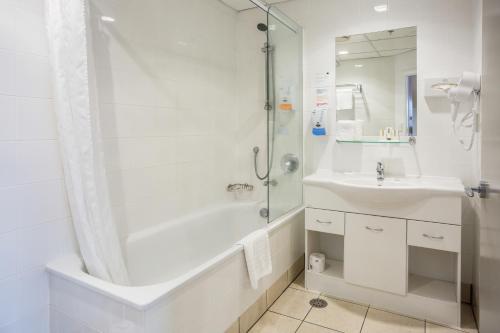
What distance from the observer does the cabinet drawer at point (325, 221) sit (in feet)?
8.02

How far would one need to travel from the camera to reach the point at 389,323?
219 cm

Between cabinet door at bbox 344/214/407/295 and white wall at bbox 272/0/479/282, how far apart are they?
1.78ft

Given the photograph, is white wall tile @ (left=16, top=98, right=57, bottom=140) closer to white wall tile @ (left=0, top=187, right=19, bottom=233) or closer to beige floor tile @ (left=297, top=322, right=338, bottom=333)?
white wall tile @ (left=0, top=187, right=19, bottom=233)

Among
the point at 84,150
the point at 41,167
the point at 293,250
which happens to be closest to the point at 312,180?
the point at 293,250

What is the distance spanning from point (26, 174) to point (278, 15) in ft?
6.49

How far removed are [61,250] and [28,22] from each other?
1077 millimetres

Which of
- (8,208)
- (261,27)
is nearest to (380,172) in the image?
(261,27)

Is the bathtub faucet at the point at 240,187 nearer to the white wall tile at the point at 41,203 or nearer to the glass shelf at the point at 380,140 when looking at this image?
the glass shelf at the point at 380,140

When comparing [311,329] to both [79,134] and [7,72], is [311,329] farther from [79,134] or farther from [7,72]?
[7,72]

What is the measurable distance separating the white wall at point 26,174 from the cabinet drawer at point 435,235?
2.06 metres

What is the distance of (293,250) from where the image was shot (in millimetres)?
2760

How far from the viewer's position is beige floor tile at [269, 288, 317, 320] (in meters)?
2.31

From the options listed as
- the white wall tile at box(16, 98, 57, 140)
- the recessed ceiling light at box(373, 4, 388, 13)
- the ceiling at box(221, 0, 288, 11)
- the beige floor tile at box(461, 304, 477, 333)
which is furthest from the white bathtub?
the ceiling at box(221, 0, 288, 11)

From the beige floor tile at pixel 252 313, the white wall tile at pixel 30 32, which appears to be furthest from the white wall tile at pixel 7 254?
the beige floor tile at pixel 252 313
